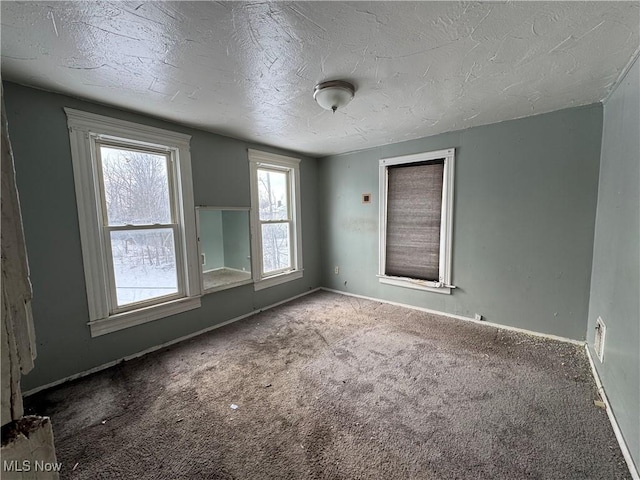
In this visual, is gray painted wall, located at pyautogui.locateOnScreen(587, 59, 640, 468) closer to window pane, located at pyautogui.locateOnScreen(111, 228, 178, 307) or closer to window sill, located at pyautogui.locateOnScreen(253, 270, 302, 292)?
window sill, located at pyautogui.locateOnScreen(253, 270, 302, 292)

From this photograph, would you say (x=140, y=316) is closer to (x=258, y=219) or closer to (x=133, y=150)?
(x=133, y=150)

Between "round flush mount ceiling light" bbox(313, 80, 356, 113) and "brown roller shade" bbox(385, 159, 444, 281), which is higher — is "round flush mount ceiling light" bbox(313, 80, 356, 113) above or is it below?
above

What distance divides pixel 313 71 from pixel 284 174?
7.50 ft

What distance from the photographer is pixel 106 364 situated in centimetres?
238

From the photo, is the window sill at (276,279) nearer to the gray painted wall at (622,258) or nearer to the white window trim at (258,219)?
the white window trim at (258,219)

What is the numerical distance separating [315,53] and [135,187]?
2021 millimetres

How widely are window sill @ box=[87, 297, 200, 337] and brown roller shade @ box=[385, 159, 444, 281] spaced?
2540mm

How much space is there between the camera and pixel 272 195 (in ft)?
12.7

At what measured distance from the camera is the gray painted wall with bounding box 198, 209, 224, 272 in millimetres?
3834

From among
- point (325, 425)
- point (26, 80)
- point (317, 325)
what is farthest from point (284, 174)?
point (325, 425)

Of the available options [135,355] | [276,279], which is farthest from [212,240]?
[135,355]

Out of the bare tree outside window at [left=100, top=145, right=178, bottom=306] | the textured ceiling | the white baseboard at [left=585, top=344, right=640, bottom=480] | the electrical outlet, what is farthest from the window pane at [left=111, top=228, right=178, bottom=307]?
the electrical outlet

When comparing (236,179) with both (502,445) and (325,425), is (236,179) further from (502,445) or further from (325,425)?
(502,445)

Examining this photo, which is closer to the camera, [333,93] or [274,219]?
[333,93]
